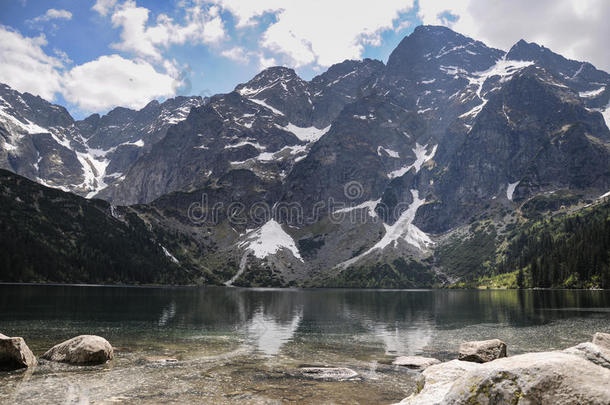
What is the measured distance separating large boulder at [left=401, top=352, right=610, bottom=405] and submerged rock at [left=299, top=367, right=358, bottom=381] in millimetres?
21964

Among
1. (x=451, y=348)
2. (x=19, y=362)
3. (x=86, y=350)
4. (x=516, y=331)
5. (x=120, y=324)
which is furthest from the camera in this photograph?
(x=120, y=324)

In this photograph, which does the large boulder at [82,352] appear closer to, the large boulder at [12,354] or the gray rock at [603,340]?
the large boulder at [12,354]

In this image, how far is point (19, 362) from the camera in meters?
33.0

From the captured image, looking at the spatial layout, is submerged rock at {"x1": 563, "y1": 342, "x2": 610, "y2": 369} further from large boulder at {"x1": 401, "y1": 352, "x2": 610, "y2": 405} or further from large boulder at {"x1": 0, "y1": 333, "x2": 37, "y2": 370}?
large boulder at {"x1": 0, "y1": 333, "x2": 37, "y2": 370}

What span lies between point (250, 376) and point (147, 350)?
17.1m

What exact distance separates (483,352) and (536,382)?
27.8m

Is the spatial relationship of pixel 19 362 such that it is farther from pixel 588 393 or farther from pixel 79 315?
pixel 79 315

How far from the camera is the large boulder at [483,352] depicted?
3588cm

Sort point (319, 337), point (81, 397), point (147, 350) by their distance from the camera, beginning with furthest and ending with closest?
1. point (319, 337)
2. point (147, 350)
3. point (81, 397)

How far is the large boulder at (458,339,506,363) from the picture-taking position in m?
35.9

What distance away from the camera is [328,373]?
112 ft

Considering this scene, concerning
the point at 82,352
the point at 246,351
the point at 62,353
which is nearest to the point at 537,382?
the point at 82,352

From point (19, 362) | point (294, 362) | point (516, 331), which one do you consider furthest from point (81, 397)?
point (516, 331)

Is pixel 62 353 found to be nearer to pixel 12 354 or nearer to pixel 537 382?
pixel 12 354
